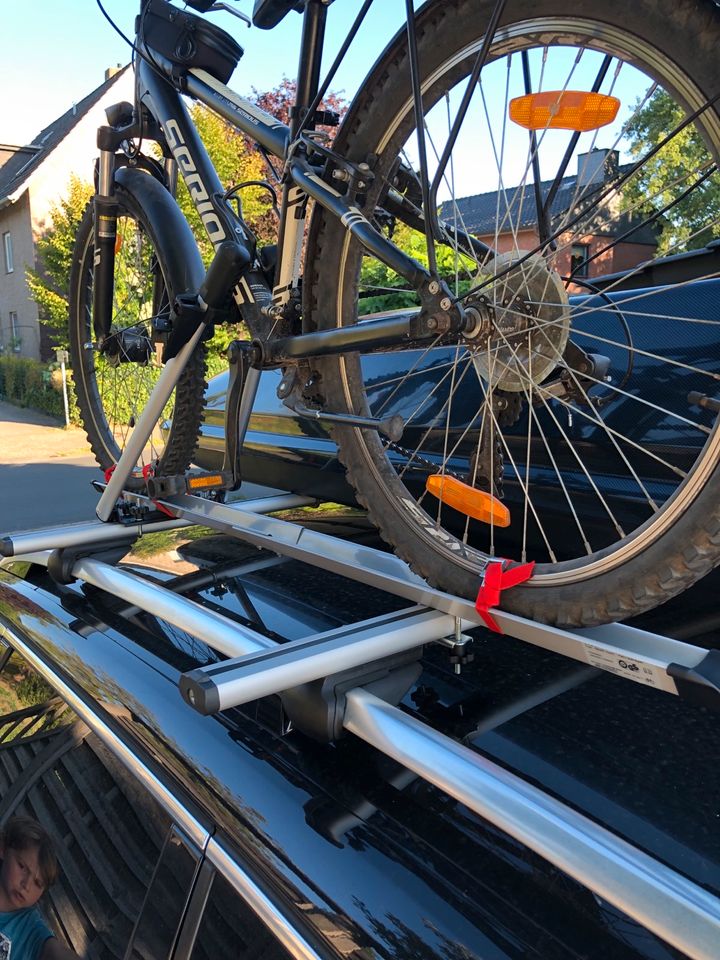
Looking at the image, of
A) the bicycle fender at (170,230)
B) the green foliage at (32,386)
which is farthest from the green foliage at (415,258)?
the green foliage at (32,386)

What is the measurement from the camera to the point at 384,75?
1.63 metres

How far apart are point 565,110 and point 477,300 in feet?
1.27

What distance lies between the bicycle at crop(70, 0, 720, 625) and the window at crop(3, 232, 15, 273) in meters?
24.8

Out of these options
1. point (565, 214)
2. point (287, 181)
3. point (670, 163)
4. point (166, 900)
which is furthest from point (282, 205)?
point (166, 900)

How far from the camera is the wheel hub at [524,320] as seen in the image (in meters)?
1.55

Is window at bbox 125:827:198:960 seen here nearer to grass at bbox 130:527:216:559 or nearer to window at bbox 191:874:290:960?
window at bbox 191:874:290:960

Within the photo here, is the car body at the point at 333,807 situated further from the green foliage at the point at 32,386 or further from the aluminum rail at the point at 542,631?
the green foliage at the point at 32,386

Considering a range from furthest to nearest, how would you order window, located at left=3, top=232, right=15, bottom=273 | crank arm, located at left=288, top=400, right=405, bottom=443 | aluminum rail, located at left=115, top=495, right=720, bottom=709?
window, located at left=3, top=232, right=15, bottom=273
crank arm, located at left=288, top=400, right=405, bottom=443
aluminum rail, located at left=115, top=495, right=720, bottom=709

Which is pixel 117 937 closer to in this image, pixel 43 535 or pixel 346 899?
pixel 346 899

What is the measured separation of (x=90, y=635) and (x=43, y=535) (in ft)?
1.60

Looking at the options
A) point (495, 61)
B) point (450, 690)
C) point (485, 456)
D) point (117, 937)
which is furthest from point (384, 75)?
point (117, 937)

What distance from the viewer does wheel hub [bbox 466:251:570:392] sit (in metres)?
1.55

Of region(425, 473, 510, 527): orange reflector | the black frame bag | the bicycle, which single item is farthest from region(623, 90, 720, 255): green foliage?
the black frame bag

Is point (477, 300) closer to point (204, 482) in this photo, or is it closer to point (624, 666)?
point (624, 666)
